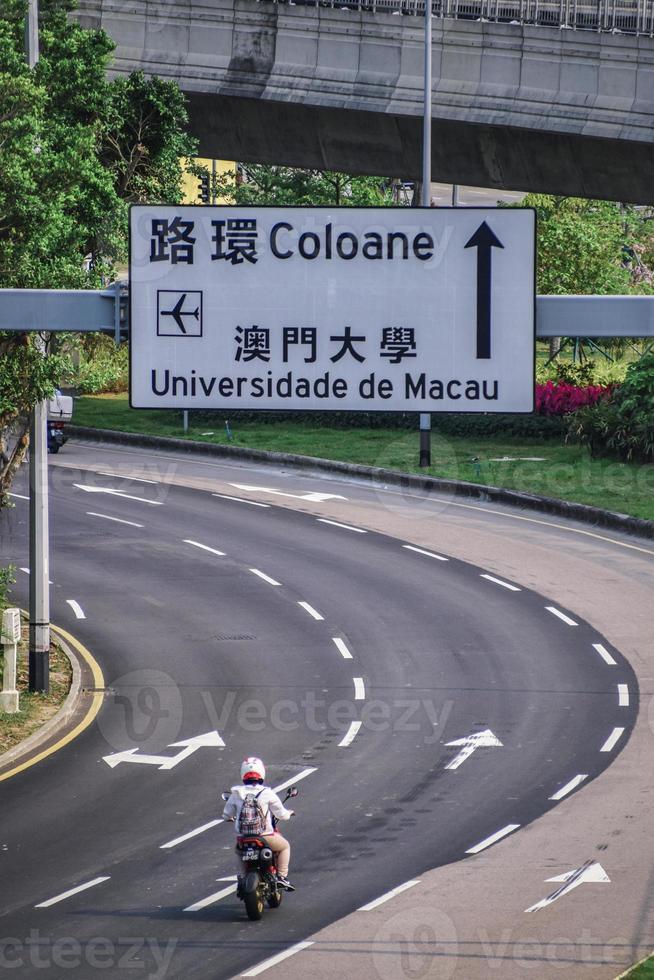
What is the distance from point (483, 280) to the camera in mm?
11391

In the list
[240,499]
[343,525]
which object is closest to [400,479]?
[240,499]

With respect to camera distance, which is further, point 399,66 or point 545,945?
point 399,66

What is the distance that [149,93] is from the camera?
3522 centimetres

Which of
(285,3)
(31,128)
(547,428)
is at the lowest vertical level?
(547,428)

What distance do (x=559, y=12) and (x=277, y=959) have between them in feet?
94.2

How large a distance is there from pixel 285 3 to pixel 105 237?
11.3 metres

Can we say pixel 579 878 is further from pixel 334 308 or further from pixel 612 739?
pixel 334 308

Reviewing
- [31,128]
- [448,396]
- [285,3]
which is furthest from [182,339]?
[285,3]

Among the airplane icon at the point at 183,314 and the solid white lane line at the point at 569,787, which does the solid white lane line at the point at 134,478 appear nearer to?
the solid white lane line at the point at 569,787

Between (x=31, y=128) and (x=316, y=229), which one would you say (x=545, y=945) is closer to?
(x=316, y=229)

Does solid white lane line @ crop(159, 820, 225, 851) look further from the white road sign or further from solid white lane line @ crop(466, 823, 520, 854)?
the white road sign

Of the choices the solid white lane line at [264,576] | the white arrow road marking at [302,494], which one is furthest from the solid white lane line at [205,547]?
the white arrow road marking at [302,494]

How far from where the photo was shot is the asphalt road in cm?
1778

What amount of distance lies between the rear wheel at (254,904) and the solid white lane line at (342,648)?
11.9 m
